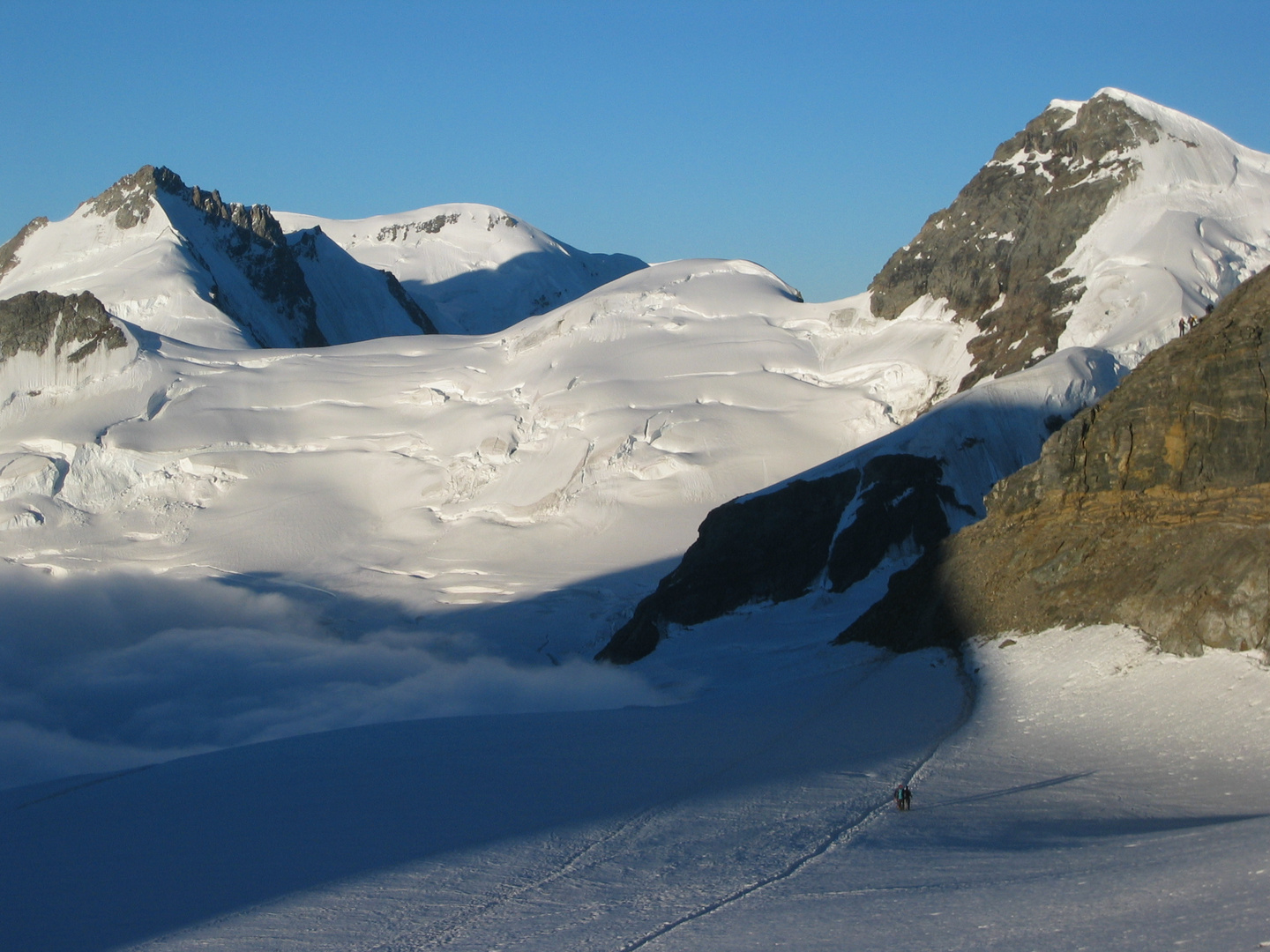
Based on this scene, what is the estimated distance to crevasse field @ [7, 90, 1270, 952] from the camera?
1842 cm

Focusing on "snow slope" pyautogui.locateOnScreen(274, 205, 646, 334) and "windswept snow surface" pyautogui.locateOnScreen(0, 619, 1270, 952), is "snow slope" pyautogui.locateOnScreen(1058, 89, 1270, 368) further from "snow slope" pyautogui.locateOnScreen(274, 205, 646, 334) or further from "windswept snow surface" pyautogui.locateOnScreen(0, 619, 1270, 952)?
"snow slope" pyautogui.locateOnScreen(274, 205, 646, 334)

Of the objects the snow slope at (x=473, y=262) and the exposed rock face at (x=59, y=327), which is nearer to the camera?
the exposed rock face at (x=59, y=327)

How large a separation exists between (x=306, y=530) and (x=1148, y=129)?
50931 mm

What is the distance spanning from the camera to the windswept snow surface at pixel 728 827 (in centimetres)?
1670

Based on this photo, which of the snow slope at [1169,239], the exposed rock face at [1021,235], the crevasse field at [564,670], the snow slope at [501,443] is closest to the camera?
the crevasse field at [564,670]

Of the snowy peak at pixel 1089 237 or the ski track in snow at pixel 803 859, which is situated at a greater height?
the snowy peak at pixel 1089 237

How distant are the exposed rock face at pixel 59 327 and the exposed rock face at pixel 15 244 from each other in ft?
135

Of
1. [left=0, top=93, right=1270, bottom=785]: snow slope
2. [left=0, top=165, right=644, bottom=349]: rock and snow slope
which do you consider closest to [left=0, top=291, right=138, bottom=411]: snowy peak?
[left=0, top=93, right=1270, bottom=785]: snow slope

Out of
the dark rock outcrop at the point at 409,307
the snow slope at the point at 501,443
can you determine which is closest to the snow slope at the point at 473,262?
the dark rock outcrop at the point at 409,307

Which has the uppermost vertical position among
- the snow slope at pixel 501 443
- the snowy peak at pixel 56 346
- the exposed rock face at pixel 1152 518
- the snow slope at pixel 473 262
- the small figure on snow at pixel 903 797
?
the snow slope at pixel 473 262

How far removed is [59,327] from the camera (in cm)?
8912

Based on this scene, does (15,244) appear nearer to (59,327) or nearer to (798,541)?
(59,327)

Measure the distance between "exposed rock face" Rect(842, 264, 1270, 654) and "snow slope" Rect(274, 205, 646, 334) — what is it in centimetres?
12215

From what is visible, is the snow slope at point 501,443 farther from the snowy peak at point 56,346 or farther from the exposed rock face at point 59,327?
the exposed rock face at point 59,327
